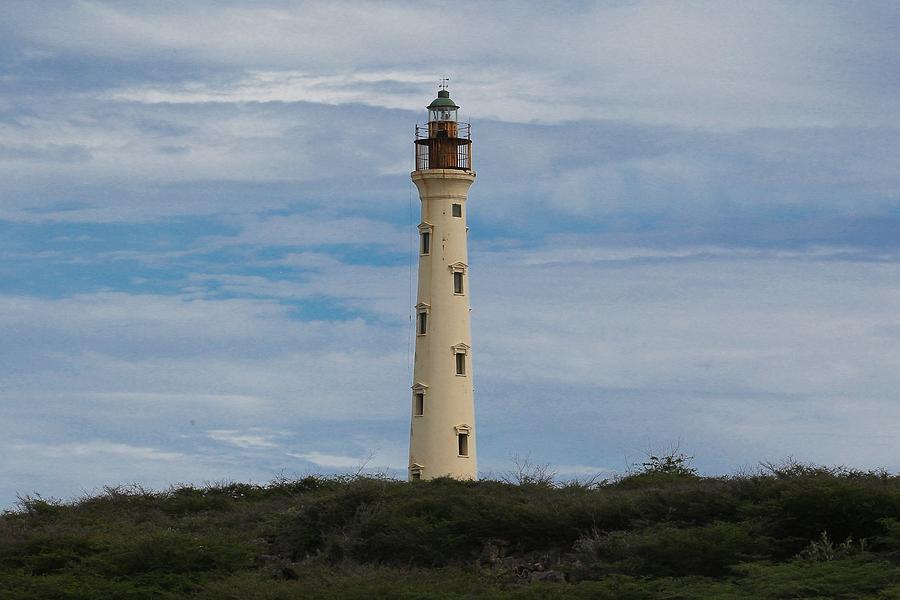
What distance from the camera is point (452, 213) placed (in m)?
58.8

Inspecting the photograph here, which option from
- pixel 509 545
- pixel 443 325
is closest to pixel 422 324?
pixel 443 325

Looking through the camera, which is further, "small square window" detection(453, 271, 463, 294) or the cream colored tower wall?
"small square window" detection(453, 271, 463, 294)

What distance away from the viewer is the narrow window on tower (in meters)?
57.2

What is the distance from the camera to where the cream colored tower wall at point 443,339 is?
187 ft

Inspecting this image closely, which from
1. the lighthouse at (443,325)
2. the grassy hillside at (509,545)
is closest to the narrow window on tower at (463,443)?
the lighthouse at (443,325)

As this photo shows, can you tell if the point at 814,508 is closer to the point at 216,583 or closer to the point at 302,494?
the point at 216,583

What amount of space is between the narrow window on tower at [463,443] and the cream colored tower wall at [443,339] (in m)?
0.12

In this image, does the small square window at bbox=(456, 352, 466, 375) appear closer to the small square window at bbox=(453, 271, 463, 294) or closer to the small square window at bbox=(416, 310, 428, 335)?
the small square window at bbox=(416, 310, 428, 335)

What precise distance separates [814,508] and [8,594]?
19833 mm

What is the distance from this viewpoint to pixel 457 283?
5853cm

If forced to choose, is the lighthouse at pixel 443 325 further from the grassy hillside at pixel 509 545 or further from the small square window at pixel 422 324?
the grassy hillside at pixel 509 545

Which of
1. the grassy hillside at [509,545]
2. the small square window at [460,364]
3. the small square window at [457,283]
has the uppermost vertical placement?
the small square window at [457,283]

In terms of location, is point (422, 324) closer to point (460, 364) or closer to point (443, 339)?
point (443, 339)

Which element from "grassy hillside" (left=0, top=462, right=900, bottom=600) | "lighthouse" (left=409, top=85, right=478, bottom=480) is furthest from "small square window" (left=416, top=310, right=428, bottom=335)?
"grassy hillside" (left=0, top=462, right=900, bottom=600)
